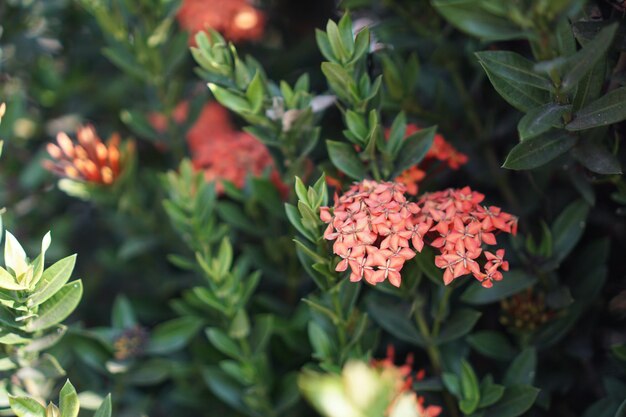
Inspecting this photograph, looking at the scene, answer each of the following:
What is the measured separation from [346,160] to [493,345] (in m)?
0.40

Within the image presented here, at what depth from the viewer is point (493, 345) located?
120cm

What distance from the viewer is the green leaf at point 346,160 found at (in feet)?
3.65

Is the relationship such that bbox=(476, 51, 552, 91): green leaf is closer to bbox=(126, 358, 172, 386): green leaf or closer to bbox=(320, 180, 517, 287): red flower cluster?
bbox=(320, 180, 517, 287): red flower cluster

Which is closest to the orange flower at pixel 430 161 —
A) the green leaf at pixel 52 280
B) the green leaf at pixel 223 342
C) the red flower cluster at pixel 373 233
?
the red flower cluster at pixel 373 233

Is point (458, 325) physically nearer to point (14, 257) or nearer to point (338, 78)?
point (338, 78)

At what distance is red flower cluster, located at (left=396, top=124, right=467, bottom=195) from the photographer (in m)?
1.14

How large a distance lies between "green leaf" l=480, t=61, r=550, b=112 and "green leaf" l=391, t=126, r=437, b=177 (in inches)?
5.0

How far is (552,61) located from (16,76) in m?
1.36

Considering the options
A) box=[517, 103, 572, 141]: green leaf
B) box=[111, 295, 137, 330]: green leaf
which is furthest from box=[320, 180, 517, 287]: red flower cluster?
box=[111, 295, 137, 330]: green leaf

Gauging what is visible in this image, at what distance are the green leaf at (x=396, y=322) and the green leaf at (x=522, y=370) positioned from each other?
141 millimetres

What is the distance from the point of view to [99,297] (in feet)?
5.83

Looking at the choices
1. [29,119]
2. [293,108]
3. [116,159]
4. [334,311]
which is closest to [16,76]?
[29,119]

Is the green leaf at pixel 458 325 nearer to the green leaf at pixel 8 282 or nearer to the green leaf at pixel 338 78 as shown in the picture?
the green leaf at pixel 338 78

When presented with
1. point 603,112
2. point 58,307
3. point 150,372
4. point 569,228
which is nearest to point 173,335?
point 150,372
